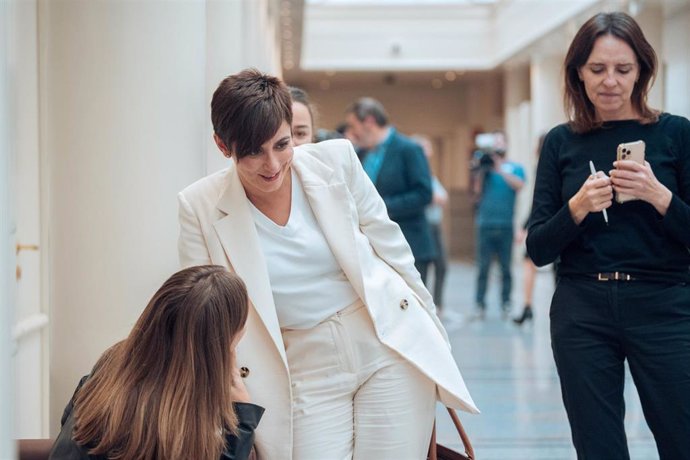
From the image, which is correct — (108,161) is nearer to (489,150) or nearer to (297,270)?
(297,270)

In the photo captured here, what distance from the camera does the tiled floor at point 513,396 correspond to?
5.54m

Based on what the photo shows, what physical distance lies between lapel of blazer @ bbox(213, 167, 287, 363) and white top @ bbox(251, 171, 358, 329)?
0.21ft

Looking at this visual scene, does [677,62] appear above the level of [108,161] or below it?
above

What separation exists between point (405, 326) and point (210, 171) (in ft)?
5.99

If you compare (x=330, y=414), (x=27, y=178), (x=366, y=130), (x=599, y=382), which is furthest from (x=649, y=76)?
(x=366, y=130)

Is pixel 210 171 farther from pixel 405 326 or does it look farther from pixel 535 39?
pixel 535 39

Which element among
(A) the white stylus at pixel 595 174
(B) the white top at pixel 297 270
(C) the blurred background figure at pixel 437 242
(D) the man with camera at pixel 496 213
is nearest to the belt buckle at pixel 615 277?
(A) the white stylus at pixel 595 174

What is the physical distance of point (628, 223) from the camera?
3176 millimetres

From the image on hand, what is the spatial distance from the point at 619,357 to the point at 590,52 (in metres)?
0.99

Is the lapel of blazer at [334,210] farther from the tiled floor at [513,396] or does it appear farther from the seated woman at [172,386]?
the tiled floor at [513,396]

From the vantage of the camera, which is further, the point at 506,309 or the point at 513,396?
the point at 506,309

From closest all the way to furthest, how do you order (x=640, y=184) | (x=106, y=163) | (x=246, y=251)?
(x=246, y=251) → (x=640, y=184) → (x=106, y=163)

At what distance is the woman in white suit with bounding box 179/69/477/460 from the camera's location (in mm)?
2820

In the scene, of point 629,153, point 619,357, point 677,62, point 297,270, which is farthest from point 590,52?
point 677,62
